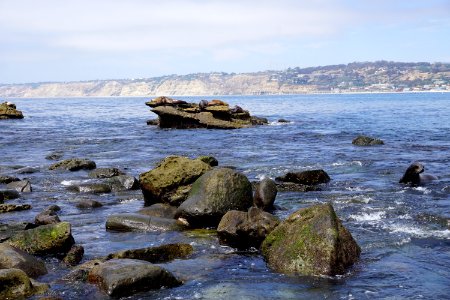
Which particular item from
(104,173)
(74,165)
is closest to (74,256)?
(104,173)

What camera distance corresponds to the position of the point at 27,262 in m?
9.74

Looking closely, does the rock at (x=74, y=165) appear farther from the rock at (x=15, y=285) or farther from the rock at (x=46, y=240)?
the rock at (x=15, y=285)

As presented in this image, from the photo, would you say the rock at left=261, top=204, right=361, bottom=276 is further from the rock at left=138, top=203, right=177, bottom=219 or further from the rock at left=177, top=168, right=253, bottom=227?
the rock at left=138, top=203, right=177, bottom=219

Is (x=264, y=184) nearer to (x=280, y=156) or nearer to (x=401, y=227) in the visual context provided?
(x=401, y=227)

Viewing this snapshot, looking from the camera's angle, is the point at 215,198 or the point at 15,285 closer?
the point at 15,285

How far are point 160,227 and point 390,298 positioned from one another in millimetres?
6300

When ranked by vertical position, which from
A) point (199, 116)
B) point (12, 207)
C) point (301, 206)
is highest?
point (199, 116)

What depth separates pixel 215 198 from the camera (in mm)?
13438

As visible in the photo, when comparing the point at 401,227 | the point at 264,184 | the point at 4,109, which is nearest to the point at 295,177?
the point at 264,184

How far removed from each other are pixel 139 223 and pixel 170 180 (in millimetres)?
3028

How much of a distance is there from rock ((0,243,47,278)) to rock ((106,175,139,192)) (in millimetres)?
8783

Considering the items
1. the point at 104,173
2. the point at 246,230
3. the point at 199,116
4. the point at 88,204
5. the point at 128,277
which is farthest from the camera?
the point at 199,116

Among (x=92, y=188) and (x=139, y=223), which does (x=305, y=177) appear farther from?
(x=139, y=223)

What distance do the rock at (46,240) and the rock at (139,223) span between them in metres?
1.92
